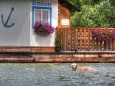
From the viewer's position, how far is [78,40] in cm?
3728

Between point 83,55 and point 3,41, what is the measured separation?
5.61 metres

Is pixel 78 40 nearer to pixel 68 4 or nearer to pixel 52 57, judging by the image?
pixel 52 57

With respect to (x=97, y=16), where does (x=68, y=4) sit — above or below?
above

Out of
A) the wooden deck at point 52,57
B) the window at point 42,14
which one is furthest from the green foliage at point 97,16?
the wooden deck at point 52,57

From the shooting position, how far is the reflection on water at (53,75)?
2384 cm

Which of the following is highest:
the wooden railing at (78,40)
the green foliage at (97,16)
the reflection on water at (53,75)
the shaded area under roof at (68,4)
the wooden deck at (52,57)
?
the shaded area under roof at (68,4)

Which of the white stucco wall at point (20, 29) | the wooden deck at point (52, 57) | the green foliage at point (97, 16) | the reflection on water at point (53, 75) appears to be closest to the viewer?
the reflection on water at point (53, 75)

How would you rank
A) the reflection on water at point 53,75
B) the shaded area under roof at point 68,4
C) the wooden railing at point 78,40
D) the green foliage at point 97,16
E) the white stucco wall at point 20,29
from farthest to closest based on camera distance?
the green foliage at point 97,16
the shaded area under roof at point 68,4
the white stucco wall at point 20,29
the wooden railing at point 78,40
the reflection on water at point 53,75

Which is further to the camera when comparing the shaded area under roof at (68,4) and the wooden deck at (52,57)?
the shaded area under roof at (68,4)

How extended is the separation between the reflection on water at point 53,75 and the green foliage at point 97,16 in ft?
53.3

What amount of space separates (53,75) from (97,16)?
24.2 meters

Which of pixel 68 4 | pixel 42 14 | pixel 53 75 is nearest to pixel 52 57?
pixel 42 14

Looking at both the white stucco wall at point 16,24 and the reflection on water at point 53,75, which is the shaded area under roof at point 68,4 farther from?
the reflection on water at point 53,75

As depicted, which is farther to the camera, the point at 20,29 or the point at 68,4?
the point at 68,4
